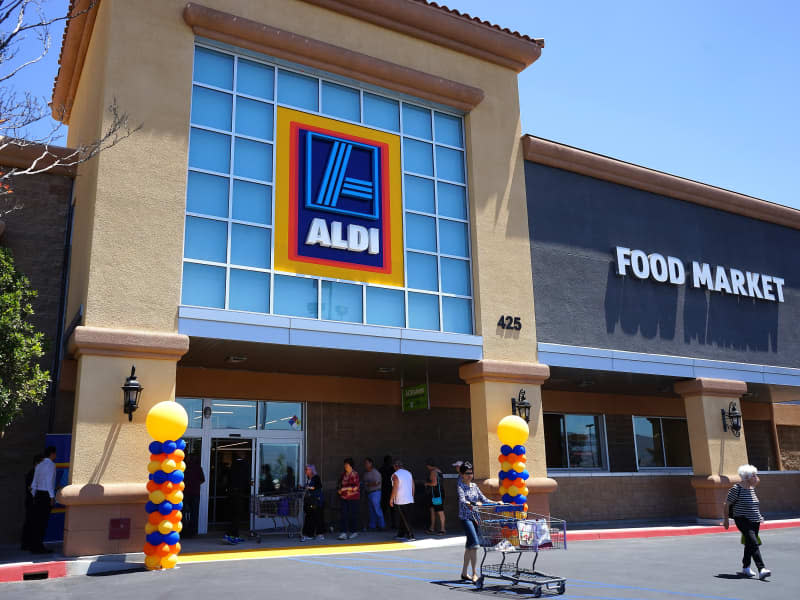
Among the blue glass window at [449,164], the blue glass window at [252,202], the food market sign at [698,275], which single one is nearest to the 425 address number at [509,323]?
the blue glass window at [449,164]

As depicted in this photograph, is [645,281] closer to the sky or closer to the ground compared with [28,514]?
closer to the sky

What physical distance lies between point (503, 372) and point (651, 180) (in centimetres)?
842

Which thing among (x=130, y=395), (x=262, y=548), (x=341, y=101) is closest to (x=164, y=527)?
(x=130, y=395)

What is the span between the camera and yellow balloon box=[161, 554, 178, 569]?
36.9ft

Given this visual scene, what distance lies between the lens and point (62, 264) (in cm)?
1617

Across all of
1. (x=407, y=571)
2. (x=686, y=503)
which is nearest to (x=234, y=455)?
(x=407, y=571)

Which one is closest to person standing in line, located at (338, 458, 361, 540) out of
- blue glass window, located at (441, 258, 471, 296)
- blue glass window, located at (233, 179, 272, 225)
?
blue glass window, located at (441, 258, 471, 296)

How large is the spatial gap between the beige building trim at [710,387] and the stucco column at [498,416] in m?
5.94

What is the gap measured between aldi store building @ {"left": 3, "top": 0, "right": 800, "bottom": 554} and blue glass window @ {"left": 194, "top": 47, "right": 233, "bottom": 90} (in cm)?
6

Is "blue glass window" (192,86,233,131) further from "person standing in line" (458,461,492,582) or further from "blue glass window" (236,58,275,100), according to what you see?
"person standing in line" (458,461,492,582)

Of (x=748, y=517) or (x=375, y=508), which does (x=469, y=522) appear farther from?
(x=375, y=508)

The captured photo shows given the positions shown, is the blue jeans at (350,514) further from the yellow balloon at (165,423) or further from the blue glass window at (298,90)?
the blue glass window at (298,90)

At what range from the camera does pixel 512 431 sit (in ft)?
48.6

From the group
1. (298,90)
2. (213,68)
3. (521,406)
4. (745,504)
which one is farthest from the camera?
(521,406)
